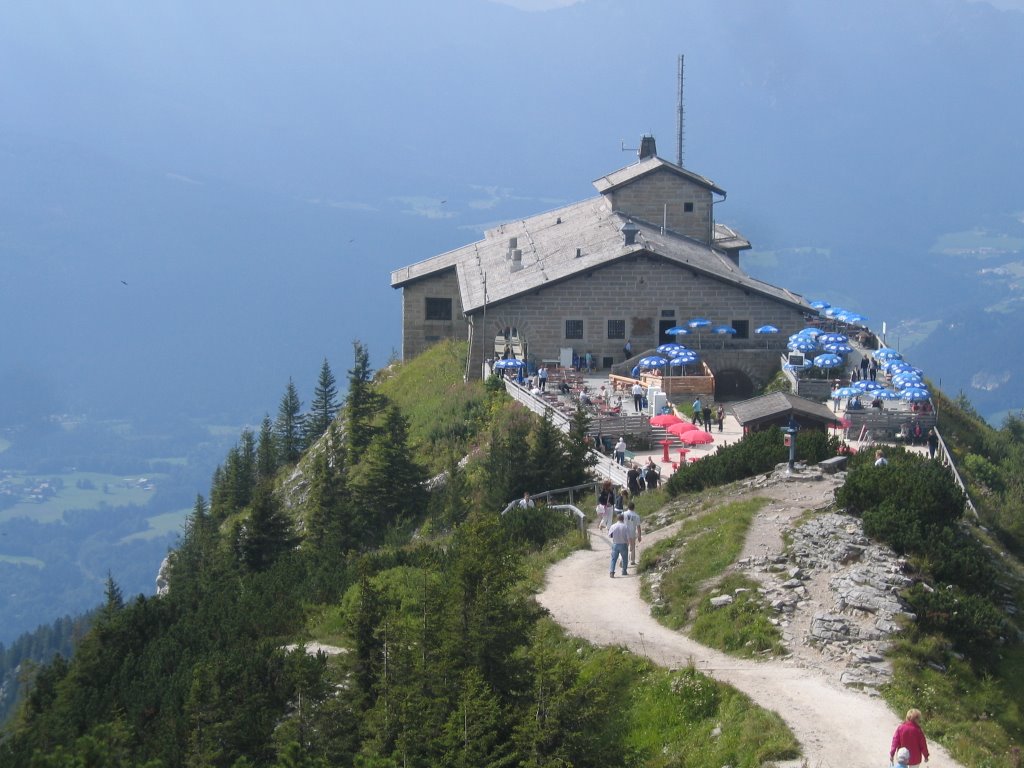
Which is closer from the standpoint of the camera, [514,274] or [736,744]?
[736,744]

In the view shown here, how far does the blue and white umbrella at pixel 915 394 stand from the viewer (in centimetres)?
4353

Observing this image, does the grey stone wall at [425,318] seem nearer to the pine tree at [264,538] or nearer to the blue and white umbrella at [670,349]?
the blue and white umbrella at [670,349]

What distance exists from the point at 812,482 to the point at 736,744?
43.7ft

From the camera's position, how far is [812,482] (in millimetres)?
32219

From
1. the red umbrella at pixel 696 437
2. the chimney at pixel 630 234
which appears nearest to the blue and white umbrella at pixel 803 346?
the chimney at pixel 630 234

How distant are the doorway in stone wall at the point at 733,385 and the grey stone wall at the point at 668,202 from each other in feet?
48.6

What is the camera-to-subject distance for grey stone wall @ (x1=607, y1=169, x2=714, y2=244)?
68.2 meters

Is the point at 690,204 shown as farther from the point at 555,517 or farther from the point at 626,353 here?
the point at 555,517

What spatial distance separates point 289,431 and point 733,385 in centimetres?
2737

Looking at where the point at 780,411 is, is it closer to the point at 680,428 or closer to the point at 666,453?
the point at 680,428

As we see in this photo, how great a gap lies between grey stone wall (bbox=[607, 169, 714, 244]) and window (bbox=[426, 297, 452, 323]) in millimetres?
8700

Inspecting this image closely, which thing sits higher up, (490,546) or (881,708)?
(490,546)

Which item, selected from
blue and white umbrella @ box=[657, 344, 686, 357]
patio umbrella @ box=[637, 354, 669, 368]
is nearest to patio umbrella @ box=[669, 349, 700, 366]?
blue and white umbrella @ box=[657, 344, 686, 357]

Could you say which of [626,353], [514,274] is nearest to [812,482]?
[626,353]
